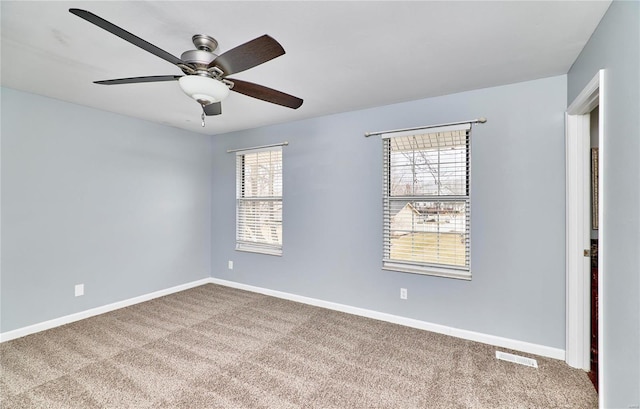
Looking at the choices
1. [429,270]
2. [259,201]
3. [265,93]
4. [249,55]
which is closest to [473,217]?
[429,270]

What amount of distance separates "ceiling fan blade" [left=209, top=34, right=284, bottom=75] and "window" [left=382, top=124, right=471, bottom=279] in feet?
6.63

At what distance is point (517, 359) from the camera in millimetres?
2488

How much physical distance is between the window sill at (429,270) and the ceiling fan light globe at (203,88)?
2.42 metres

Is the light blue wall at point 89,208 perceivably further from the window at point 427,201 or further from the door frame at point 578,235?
the door frame at point 578,235

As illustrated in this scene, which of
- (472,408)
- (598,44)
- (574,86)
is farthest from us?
(574,86)

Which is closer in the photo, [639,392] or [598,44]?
[639,392]

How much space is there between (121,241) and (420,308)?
3.66 metres

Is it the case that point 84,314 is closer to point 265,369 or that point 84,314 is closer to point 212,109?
point 265,369

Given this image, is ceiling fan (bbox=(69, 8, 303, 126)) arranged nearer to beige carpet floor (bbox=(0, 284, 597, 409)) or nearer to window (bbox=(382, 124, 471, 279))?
window (bbox=(382, 124, 471, 279))

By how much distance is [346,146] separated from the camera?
3.58 m

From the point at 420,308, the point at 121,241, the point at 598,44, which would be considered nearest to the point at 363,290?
the point at 420,308

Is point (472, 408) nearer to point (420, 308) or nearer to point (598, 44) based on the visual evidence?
Result: point (420, 308)

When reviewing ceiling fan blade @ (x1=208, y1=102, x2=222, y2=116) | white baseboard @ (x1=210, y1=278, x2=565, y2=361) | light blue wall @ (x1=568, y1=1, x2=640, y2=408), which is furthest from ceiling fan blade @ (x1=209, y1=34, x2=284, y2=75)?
white baseboard @ (x1=210, y1=278, x2=565, y2=361)

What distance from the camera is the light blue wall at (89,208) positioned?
9.45 ft
